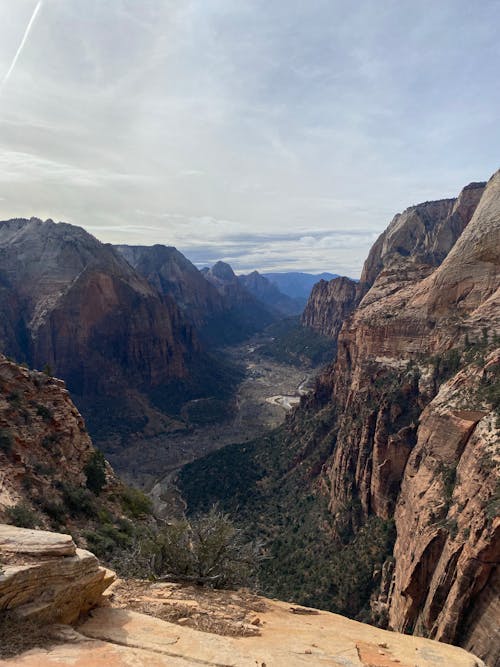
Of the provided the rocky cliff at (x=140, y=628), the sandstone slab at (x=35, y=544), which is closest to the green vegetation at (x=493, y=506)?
the rocky cliff at (x=140, y=628)

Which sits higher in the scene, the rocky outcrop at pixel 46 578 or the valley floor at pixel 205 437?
the rocky outcrop at pixel 46 578

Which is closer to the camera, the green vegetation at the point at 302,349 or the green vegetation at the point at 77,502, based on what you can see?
the green vegetation at the point at 77,502

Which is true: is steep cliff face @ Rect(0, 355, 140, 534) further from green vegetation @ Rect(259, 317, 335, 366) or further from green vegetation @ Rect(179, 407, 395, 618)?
green vegetation @ Rect(259, 317, 335, 366)

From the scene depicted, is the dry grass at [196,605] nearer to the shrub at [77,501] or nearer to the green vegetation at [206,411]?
the shrub at [77,501]

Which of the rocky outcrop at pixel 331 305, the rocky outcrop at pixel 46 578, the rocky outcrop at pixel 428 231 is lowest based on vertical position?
the rocky outcrop at pixel 46 578

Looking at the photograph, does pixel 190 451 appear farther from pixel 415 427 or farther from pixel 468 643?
pixel 468 643

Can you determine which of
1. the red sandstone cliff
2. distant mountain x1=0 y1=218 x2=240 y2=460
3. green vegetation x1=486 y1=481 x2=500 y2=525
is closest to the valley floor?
distant mountain x1=0 y1=218 x2=240 y2=460

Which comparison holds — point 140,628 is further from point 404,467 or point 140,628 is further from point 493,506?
point 404,467

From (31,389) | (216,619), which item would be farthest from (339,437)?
(216,619)
